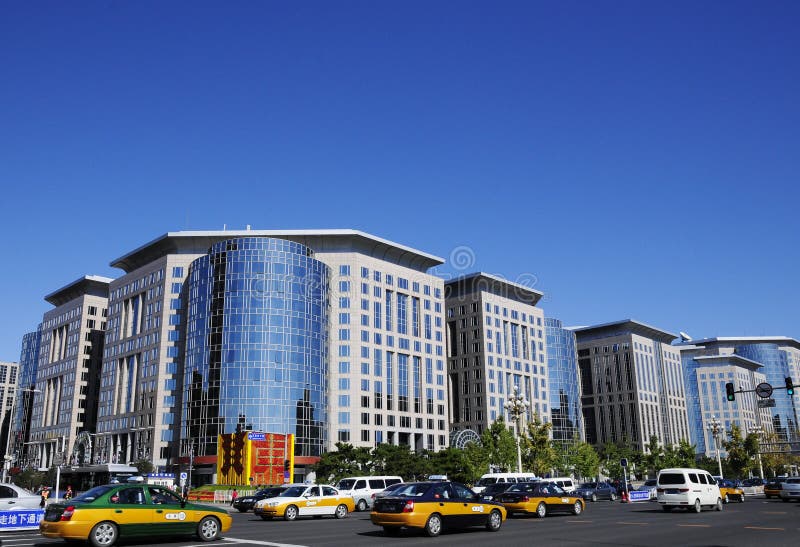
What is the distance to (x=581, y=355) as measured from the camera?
7416 inches

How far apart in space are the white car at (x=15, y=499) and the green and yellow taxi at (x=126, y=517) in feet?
30.8

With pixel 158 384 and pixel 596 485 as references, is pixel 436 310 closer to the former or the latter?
pixel 158 384

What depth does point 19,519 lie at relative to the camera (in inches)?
1092

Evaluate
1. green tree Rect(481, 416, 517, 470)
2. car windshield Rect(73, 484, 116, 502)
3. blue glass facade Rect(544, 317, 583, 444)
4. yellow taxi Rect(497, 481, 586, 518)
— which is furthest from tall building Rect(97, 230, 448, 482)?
car windshield Rect(73, 484, 116, 502)

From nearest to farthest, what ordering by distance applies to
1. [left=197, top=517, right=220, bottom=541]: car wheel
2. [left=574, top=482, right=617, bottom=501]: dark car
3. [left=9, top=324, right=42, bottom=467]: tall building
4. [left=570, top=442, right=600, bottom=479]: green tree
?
[left=197, top=517, right=220, bottom=541]: car wheel → [left=574, top=482, right=617, bottom=501]: dark car → [left=570, top=442, right=600, bottom=479]: green tree → [left=9, top=324, right=42, bottom=467]: tall building

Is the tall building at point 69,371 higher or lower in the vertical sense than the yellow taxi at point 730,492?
higher

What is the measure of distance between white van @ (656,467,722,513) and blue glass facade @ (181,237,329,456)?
238 feet

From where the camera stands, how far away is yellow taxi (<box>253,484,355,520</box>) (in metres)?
34.4

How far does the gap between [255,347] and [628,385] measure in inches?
4273

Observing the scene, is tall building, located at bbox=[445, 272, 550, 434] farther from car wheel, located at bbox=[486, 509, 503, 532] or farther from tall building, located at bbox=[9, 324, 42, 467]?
car wheel, located at bbox=[486, 509, 503, 532]

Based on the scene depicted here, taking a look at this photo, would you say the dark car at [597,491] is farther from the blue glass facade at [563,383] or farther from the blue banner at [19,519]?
the blue glass facade at [563,383]

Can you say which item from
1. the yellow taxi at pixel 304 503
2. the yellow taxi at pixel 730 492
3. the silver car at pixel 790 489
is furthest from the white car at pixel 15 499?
the silver car at pixel 790 489

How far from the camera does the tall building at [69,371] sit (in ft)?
479

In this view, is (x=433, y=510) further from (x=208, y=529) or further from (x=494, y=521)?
(x=208, y=529)
